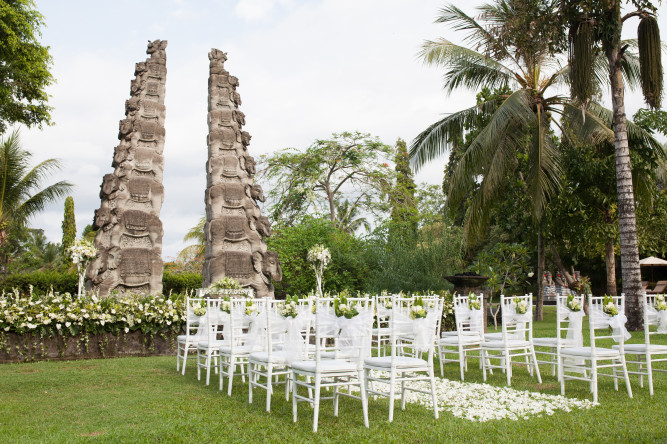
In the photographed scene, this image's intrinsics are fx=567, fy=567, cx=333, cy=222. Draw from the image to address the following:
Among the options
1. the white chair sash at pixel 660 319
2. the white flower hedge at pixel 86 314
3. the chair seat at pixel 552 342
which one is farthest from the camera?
the white flower hedge at pixel 86 314

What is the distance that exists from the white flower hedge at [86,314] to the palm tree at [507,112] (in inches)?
310

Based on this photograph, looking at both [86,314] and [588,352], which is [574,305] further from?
[86,314]

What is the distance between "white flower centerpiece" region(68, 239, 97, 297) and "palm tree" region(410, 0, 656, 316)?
28.3ft

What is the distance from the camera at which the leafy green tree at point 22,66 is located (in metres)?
15.0

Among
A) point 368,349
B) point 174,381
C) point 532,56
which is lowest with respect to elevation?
point 174,381

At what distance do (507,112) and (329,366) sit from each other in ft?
34.2

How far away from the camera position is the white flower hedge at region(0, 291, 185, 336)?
9.05m

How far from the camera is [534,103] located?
49.4 feet

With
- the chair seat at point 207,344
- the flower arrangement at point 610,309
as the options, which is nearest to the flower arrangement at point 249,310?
the chair seat at point 207,344

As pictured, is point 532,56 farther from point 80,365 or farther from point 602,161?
point 80,365

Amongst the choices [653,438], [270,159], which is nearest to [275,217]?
[270,159]

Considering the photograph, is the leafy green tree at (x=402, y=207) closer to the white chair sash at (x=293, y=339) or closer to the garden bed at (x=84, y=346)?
the garden bed at (x=84, y=346)

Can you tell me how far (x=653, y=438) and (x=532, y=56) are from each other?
12666mm

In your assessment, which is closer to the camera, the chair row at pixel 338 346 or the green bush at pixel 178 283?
the chair row at pixel 338 346
